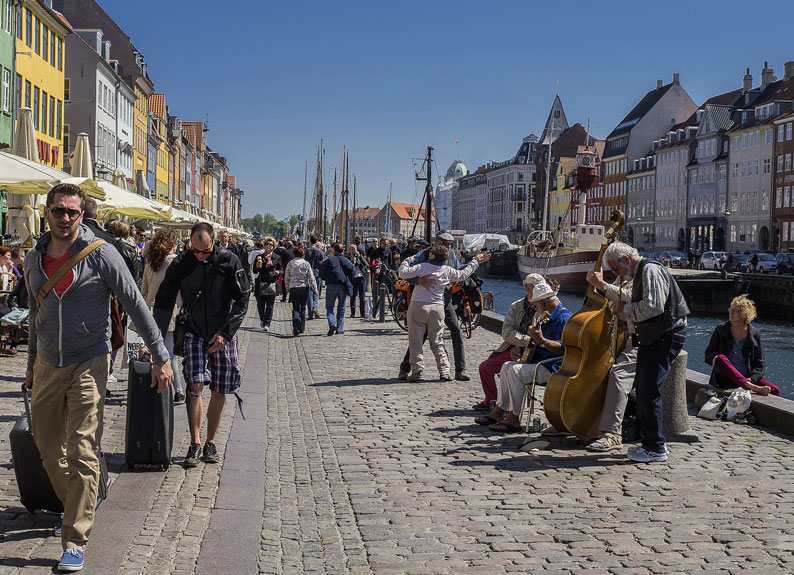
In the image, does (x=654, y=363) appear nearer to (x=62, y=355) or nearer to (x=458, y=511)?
(x=458, y=511)

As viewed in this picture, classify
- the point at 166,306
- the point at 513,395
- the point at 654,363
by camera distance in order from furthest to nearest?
the point at 513,395, the point at 654,363, the point at 166,306

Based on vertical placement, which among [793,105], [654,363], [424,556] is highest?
[793,105]

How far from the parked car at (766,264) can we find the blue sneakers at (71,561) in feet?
191

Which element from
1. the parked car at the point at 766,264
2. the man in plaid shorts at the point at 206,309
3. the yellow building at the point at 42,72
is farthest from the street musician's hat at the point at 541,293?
the parked car at the point at 766,264

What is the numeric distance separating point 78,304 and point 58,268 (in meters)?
0.19

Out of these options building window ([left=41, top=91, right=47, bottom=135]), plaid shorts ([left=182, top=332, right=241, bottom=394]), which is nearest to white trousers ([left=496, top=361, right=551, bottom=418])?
plaid shorts ([left=182, top=332, right=241, bottom=394])

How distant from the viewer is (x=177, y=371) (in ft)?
33.9

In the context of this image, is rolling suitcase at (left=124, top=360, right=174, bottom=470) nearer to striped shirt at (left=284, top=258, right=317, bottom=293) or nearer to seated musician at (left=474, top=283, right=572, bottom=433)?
seated musician at (left=474, top=283, right=572, bottom=433)

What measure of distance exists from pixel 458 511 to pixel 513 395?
2.86 meters

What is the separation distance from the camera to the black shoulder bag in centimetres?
751

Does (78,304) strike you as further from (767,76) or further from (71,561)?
(767,76)

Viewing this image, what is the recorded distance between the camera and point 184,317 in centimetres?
759

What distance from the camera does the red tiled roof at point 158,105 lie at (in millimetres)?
95225

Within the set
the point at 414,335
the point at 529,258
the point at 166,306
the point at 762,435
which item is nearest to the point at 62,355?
the point at 166,306
